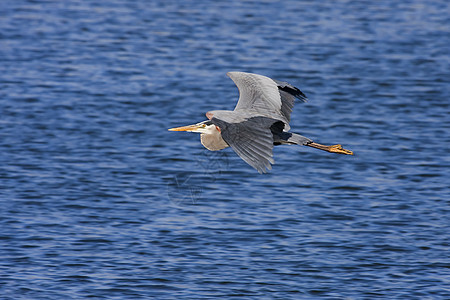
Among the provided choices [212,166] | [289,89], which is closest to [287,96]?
[289,89]

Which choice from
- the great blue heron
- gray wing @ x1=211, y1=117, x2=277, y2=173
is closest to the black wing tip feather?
the great blue heron

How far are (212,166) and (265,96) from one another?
5520 millimetres

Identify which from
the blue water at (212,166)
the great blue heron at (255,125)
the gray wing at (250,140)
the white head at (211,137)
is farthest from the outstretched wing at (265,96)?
the blue water at (212,166)

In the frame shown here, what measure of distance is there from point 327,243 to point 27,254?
390 cm

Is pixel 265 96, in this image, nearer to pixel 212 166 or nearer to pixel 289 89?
pixel 289 89

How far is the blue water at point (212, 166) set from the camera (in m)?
11.0

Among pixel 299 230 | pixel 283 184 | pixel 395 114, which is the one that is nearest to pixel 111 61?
pixel 395 114

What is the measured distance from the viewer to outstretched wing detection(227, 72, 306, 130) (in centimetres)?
978

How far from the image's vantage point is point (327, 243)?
1181cm

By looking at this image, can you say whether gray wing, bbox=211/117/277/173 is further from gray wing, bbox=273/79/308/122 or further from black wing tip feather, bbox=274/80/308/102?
black wing tip feather, bbox=274/80/308/102

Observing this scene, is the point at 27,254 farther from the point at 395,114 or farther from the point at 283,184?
the point at 395,114

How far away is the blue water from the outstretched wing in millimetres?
1814

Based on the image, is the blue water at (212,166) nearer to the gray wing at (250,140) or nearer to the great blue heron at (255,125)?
the great blue heron at (255,125)

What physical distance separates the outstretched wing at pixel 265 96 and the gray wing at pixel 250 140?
3.40 ft
